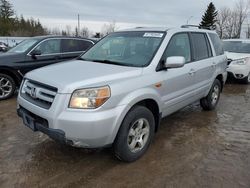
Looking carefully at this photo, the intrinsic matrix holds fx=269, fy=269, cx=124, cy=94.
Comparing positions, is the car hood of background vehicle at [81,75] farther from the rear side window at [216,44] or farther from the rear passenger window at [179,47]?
the rear side window at [216,44]

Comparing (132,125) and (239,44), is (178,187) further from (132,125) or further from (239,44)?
(239,44)

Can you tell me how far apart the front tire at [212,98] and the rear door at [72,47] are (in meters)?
3.75

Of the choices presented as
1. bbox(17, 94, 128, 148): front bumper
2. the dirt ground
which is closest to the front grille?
bbox(17, 94, 128, 148): front bumper

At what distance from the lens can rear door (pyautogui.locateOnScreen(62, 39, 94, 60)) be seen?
7.78 meters

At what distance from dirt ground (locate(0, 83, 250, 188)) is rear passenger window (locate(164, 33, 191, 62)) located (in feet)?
4.54

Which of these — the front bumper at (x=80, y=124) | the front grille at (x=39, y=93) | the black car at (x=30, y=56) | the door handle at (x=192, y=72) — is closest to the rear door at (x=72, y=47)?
the black car at (x=30, y=56)

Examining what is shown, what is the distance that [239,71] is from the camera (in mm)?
9398

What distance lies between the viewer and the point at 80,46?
812cm

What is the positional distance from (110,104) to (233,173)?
5.91 feet

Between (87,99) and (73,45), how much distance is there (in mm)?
5280

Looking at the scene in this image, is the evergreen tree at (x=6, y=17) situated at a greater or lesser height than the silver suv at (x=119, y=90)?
greater

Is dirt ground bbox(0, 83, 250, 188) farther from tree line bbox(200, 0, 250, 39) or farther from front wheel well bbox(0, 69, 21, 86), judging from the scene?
tree line bbox(200, 0, 250, 39)

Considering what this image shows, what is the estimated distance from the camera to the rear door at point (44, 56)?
23.0ft

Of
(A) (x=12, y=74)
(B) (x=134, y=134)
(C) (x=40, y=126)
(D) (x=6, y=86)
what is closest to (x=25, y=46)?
(A) (x=12, y=74)
